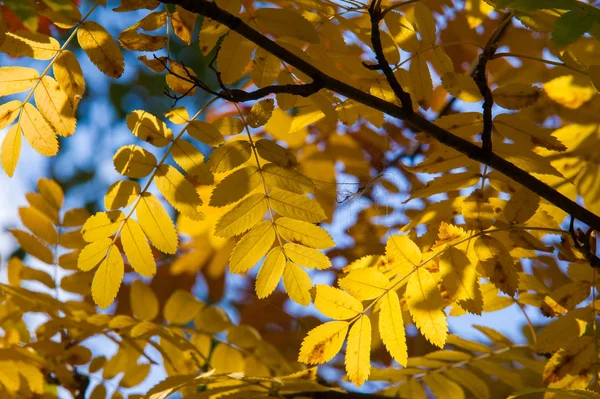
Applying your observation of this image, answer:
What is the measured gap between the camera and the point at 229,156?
149 centimetres

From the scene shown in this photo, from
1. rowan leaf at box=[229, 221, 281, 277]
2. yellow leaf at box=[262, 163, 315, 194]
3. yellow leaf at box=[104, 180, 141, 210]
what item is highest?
yellow leaf at box=[104, 180, 141, 210]

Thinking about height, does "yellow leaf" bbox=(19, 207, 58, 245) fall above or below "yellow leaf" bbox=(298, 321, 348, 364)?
above

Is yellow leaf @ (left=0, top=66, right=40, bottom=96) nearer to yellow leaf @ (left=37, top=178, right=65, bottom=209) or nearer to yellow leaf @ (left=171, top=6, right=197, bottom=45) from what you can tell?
yellow leaf @ (left=171, top=6, right=197, bottom=45)

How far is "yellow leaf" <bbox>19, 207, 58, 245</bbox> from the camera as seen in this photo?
231cm

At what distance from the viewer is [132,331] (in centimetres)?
205

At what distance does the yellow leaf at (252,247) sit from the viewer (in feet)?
4.93

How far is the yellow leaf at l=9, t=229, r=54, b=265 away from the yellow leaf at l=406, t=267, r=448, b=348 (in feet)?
4.80

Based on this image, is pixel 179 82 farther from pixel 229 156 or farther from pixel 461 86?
pixel 461 86

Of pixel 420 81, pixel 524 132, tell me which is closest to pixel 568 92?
pixel 524 132

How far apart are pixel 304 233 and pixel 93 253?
0.55m

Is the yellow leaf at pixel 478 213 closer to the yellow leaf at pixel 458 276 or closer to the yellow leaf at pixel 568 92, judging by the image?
the yellow leaf at pixel 458 276

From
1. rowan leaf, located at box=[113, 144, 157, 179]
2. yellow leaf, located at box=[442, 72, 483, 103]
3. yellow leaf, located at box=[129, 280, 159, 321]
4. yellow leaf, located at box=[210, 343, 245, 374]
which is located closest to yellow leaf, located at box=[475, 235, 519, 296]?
yellow leaf, located at box=[442, 72, 483, 103]

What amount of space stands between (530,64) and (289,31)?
4.56 feet

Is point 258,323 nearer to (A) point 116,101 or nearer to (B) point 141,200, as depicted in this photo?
(B) point 141,200
